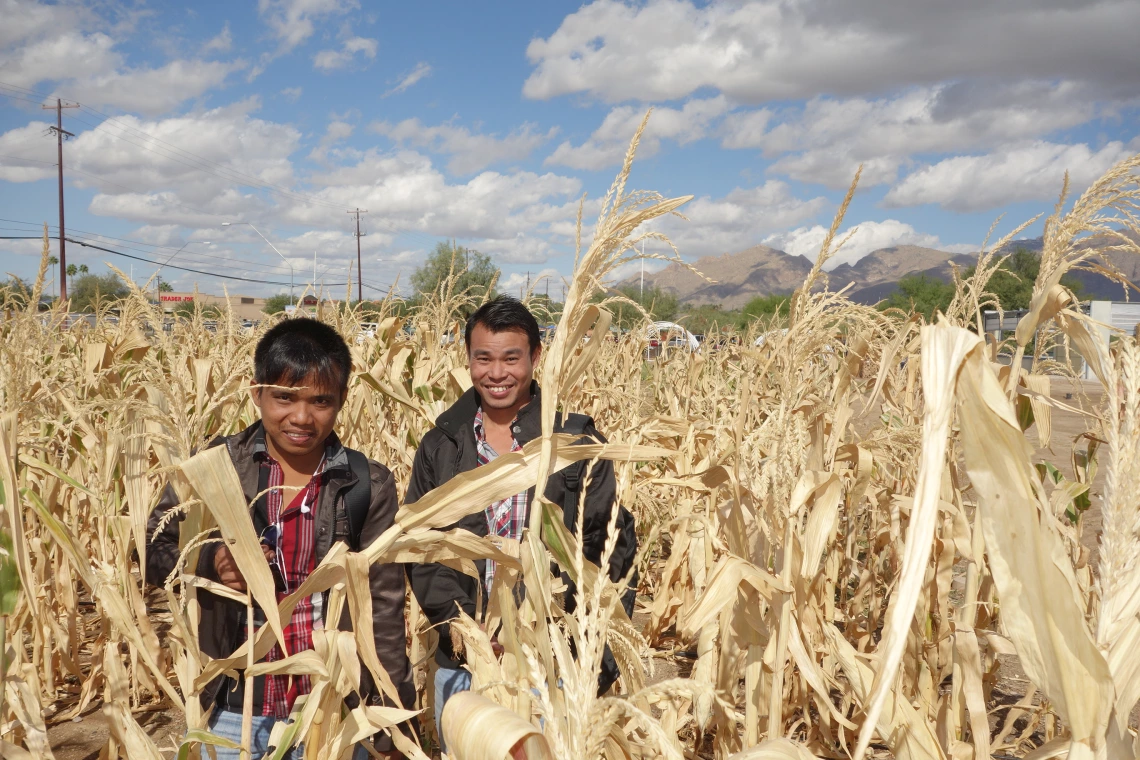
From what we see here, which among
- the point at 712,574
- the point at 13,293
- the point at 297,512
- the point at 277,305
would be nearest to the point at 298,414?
the point at 297,512

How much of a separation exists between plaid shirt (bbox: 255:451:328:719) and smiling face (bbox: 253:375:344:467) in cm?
8

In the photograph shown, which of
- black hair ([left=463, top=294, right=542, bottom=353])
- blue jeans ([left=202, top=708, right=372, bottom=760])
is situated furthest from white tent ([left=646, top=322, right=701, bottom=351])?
blue jeans ([left=202, top=708, right=372, bottom=760])

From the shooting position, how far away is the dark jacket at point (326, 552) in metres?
1.76

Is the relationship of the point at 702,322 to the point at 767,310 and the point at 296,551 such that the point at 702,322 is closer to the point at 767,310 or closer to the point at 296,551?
the point at 296,551

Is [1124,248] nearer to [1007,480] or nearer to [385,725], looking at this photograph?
[1007,480]

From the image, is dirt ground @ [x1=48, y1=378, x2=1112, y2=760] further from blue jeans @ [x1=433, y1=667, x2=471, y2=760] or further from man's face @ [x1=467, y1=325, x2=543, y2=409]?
man's face @ [x1=467, y1=325, x2=543, y2=409]

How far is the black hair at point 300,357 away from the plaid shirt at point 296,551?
0.71ft

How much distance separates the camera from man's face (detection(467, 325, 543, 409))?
2.29 meters

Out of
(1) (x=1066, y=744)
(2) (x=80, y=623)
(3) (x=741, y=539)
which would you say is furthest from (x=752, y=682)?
(2) (x=80, y=623)

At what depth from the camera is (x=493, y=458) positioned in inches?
88.0

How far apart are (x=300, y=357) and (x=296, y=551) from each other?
1.54 feet

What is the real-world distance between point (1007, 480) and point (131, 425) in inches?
71.7

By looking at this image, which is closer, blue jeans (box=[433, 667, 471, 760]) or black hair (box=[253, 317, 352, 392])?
black hair (box=[253, 317, 352, 392])

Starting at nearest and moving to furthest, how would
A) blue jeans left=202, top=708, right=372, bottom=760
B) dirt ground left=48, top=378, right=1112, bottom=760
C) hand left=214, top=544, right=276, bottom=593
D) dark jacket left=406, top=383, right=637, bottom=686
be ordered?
hand left=214, top=544, right=276, bottom=593, blue jeans left=202, top=708, right=372, bottom=760, dark jacket left=406, top=383, right=637, bottom=686, dirt ground left=48, top=378, right=1112, bottom=760
